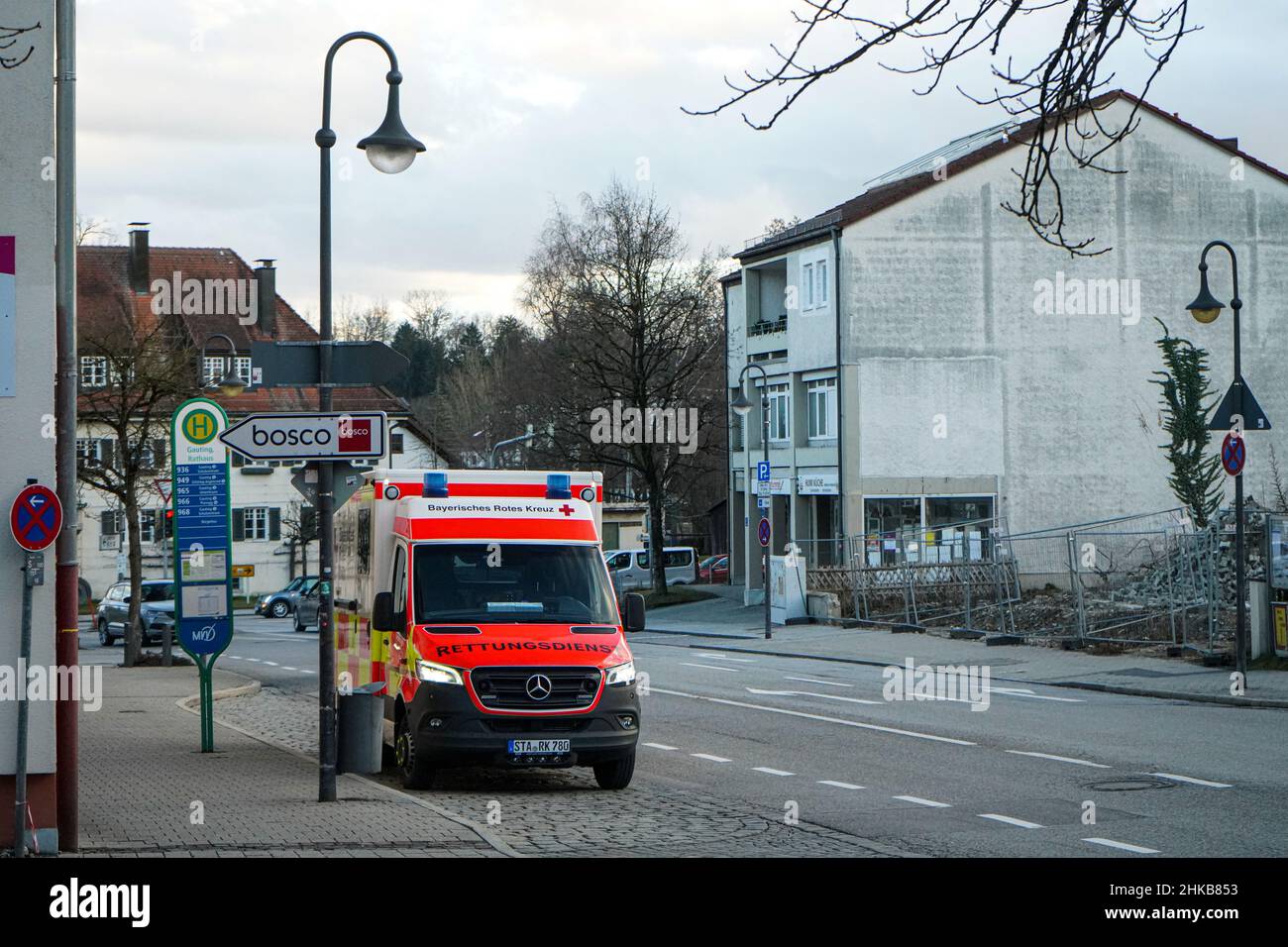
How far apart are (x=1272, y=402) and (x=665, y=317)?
19.6m

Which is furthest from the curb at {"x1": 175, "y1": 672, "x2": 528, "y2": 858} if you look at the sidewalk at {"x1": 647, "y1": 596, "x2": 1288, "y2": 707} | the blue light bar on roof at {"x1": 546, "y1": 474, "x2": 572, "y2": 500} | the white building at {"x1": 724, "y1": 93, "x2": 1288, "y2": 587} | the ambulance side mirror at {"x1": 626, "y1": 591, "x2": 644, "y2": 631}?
the white building at {"x1": 724, "y1": 93, "x2": 1288, "y2": 587}

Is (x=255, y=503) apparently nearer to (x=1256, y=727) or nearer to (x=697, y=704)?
(x=697, y=704)

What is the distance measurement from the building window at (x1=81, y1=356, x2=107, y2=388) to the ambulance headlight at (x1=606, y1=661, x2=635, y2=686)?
64.8 ft

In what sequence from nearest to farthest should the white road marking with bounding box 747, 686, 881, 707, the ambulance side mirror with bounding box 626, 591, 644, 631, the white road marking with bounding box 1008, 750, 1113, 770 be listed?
the ambulance side mirror with bounding box 626, 591, 644, 631
the white road marking with bounding box 1008, 750, 1113, 770
the white road marking with bounding box 747, 686, 881, 707

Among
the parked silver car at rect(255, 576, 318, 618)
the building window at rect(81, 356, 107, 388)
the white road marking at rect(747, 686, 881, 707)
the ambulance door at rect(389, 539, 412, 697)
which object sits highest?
the building window at rect(81, 356, 107, 388)

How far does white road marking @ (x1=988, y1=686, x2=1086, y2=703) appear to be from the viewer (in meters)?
22.1

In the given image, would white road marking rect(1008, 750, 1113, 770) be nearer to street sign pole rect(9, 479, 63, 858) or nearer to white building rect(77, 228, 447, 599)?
street sign pole rect(9, 479, 63, 858)

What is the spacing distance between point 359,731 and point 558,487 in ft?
10.9

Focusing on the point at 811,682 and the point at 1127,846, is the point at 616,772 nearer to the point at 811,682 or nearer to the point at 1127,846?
the point at 1127,846

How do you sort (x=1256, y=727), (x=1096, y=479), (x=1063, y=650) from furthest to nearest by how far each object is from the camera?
(x=1096, y=479) < (x=1063, y=650) < (x=1256, y=727)

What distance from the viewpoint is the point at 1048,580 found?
44.0 metres

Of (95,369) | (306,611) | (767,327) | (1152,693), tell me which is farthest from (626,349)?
(1152,693)
